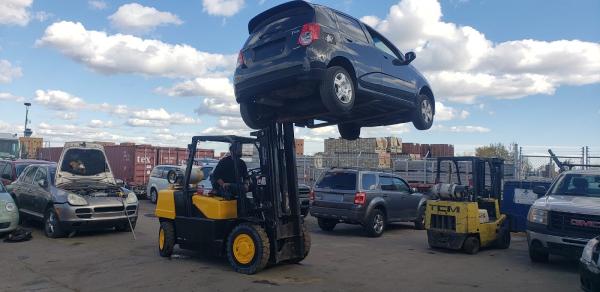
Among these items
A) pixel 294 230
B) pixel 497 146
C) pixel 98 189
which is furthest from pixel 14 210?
pixel 497 146

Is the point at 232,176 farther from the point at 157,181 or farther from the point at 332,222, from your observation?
the point at 157,181

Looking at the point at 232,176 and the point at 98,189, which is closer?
the point at 232,176

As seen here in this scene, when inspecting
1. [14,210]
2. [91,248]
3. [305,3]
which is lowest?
[91,248]

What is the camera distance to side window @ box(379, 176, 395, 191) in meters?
12.6

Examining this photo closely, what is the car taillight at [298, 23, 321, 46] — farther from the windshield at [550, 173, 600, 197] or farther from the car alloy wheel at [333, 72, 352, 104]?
the windshield at [550, 173, 600, 197]

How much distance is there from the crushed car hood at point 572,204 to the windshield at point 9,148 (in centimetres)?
2450

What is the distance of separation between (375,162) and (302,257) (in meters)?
14.5

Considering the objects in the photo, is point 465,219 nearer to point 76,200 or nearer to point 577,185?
point 577,185

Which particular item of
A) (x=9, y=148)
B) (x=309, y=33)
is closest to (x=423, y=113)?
(x=309, y=33)

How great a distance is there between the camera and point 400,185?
1333cm

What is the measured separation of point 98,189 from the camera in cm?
1124

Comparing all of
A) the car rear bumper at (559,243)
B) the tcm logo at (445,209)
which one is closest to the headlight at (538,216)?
the car rear bumper at (559,243)

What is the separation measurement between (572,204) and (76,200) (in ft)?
31.8

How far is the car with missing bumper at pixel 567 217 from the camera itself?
25.3 feet
